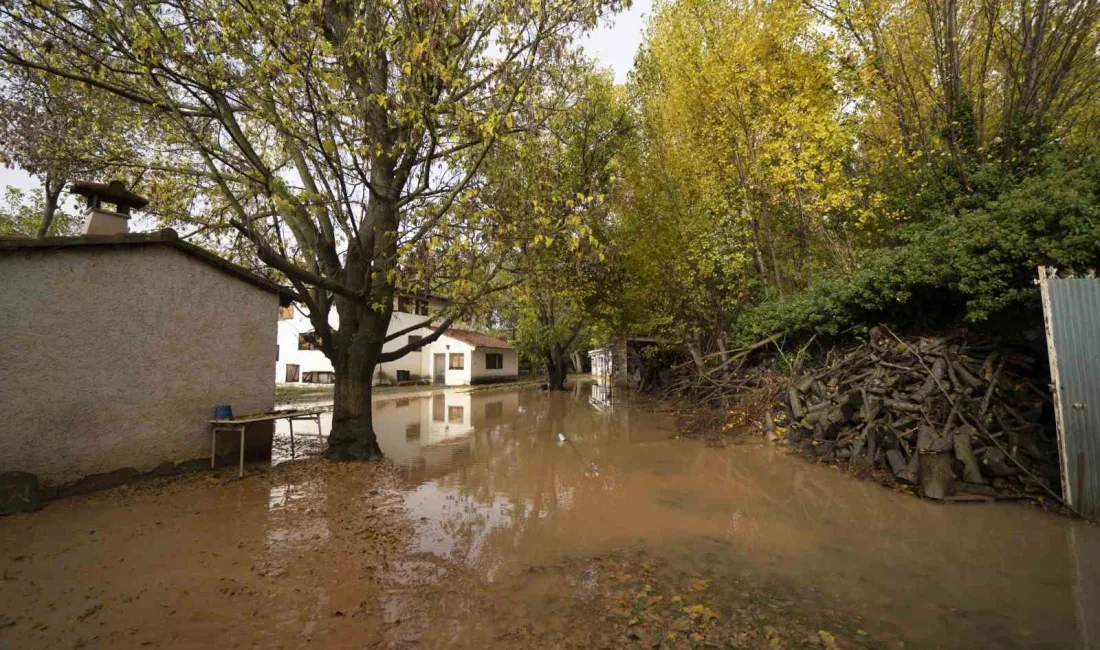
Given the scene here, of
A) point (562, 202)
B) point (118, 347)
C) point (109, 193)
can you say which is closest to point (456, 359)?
point (109, 193)

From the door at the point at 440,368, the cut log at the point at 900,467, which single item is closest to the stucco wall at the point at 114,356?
the cut log at the point at 900,467

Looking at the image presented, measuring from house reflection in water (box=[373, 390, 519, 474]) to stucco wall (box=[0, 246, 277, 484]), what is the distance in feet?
11.4

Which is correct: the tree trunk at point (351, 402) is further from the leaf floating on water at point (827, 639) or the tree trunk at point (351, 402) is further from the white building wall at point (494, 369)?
the white building wall at point (494, 369)

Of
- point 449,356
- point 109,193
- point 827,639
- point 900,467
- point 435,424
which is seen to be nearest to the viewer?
point 827,639

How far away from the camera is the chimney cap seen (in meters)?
7.57

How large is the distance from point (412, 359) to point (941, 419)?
1168 inches

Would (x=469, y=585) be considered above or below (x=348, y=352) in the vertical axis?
below

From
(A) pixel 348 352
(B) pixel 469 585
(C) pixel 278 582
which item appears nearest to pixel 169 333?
(A) pixel 348 352

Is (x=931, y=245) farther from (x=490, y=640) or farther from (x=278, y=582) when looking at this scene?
(x=278, y=582)

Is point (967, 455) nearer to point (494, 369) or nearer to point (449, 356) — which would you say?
point (449, 356)

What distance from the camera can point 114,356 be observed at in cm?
665

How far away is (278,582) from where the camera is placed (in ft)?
13.7

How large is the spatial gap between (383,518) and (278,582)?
1.88 metres

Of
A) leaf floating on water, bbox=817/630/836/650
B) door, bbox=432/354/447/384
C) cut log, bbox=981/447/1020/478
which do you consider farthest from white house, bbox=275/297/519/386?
leaf floating on water, bbox=817/630/836/650
